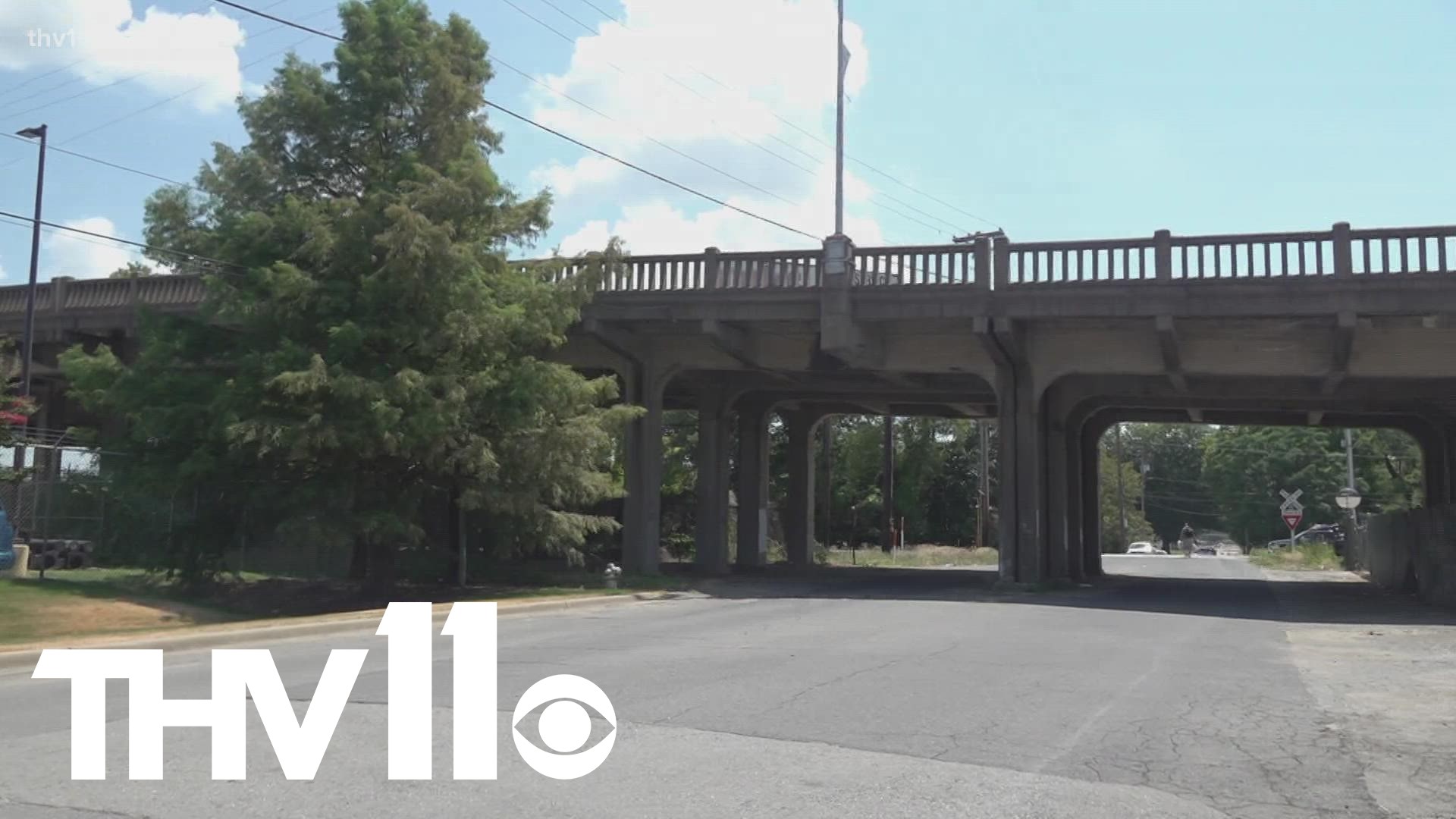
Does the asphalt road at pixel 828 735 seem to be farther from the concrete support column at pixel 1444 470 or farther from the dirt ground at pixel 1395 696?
the concrete support column at pixel 1444 470

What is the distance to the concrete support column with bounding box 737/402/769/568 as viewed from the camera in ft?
119

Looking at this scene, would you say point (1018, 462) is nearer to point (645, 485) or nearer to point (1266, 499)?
point (645, 485)

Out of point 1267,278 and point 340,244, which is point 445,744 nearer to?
point 340,244

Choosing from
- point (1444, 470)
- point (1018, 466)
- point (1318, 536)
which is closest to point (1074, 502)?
point (1018, 466)

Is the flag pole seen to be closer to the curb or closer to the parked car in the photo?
the curb

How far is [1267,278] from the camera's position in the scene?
23.0 metres

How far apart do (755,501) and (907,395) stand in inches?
216

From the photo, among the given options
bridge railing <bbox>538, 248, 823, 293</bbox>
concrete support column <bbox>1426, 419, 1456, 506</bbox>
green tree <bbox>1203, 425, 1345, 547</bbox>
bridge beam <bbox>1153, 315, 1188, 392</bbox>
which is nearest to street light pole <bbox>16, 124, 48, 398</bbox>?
bridge railing <bbox>538, 248, 823, 293</bbox>

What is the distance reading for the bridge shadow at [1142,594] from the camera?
69.9 feet

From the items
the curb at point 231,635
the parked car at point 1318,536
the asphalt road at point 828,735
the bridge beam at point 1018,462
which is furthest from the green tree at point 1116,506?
the asphalt road at point 828,735

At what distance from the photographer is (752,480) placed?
1425 inches

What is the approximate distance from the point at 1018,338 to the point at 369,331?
43.3 feet

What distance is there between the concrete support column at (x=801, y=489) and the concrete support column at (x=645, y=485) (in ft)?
35.5

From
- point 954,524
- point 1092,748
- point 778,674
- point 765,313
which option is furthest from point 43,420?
point 954,524
